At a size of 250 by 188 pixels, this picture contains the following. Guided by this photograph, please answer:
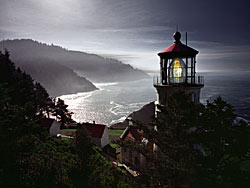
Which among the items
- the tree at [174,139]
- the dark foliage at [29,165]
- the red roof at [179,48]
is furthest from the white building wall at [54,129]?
the red roof at [179,48]

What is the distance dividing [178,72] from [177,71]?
104 mm

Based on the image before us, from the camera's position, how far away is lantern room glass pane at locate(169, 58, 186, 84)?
11109mm

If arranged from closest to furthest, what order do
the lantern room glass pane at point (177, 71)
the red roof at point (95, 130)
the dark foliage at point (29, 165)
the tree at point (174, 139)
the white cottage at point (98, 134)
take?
the tree at point (174, 139) < the dark foliage at point (29, 165) < the lantern room glass pane at point (177, 71) < the white cottage at point (98, 134) < the red roof at point (95, 130)

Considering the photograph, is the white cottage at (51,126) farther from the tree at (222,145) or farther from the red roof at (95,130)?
the tree at (222,145)

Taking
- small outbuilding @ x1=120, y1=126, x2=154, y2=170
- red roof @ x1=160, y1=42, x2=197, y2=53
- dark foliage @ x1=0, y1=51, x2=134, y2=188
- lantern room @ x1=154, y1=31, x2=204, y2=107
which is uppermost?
red roof @ x1=160, y1=42, x2=197, y2=53

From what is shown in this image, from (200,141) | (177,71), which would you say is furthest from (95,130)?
(200,141)

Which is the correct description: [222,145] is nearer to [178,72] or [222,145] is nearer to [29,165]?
[178,72]

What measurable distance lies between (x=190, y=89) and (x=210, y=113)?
295cm

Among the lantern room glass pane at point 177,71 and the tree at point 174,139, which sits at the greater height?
the lantern room glass pane at point 177,71

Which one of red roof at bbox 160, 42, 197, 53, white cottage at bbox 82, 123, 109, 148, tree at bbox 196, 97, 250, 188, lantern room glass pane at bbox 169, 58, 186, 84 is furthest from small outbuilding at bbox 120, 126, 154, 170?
red roof at bbox 160, 42, 197, 53

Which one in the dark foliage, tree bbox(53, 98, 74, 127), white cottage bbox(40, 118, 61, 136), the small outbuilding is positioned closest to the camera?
the dark foliage

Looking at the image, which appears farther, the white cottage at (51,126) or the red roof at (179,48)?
the white cottage at (51,126)

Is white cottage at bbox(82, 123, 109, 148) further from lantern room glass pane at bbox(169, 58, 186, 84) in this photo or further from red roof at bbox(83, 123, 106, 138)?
lantern room glass pane at bbox(169, 58, 186, 84)

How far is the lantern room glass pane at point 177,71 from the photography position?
11.1 m
